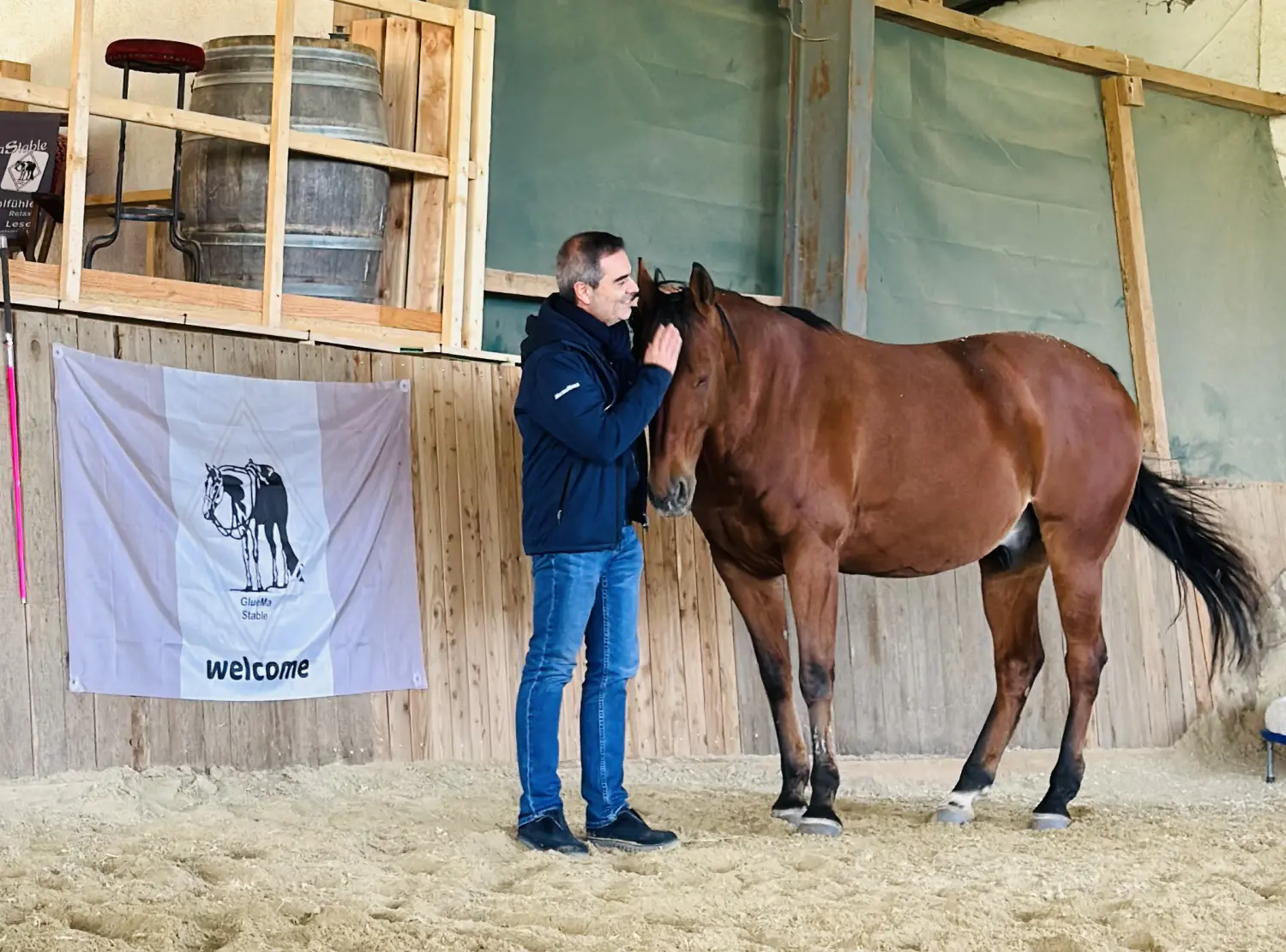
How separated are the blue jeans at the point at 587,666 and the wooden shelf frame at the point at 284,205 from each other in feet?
6.25

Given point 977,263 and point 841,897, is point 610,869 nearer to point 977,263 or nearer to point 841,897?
point 841,897

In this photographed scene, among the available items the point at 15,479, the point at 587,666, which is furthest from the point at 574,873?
the point at 15,479

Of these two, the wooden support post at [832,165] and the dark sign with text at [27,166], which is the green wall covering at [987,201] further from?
the dark sign with text at [27,166]

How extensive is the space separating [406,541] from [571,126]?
2185 millimetres

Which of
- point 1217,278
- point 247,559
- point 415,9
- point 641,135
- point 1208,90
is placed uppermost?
point 1208,90

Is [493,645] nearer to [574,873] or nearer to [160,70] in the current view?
[574,873]

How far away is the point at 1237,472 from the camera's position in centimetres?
863

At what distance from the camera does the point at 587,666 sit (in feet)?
13.8

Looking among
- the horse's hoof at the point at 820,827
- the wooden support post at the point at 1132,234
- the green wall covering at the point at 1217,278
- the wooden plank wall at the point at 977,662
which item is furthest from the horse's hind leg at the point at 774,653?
the green wall covering at the point at 1217,278

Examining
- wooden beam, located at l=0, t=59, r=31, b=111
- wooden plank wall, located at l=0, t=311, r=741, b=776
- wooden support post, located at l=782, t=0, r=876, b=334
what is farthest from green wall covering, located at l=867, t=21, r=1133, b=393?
wooden beam, located at l=0, t=59, r=31, b=111

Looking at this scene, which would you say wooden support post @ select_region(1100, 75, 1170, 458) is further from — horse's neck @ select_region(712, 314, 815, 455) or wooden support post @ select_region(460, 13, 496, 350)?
horse's neck @ select_region(712, 314, 815, 455)

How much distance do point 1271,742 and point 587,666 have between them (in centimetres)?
405

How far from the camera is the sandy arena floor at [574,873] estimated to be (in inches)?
122

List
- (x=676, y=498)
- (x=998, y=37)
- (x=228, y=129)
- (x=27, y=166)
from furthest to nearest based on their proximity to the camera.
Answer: (x=998, y=37), (x=27, y=166), (x=228, y=129), (x=676, y=498)
